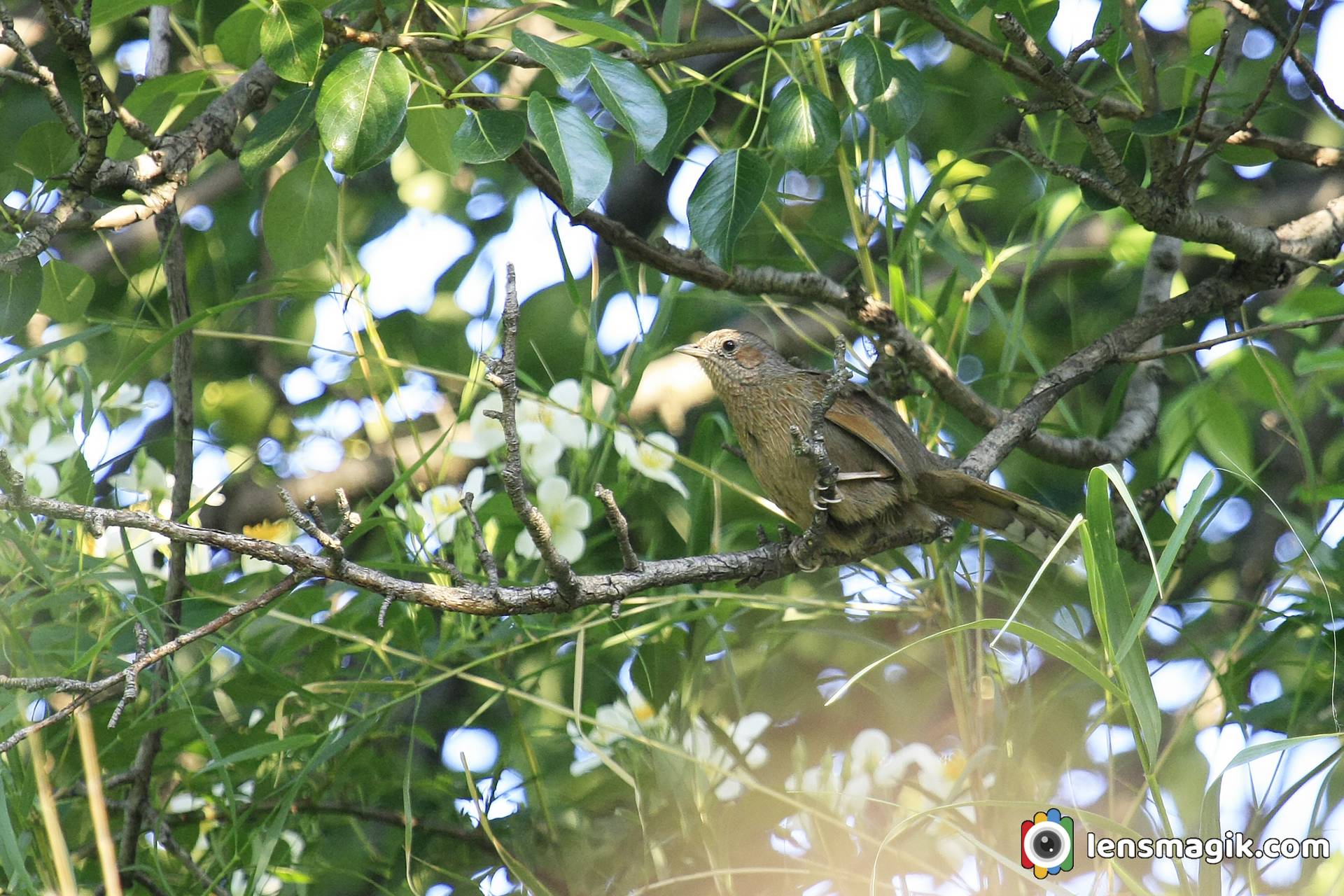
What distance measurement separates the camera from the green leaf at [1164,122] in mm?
2486

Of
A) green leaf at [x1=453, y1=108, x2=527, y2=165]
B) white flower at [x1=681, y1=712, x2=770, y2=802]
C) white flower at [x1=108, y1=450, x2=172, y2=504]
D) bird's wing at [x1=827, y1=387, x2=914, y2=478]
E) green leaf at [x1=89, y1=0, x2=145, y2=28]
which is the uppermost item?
green leaf at [x1=89, y1=0, x2=145, y2=28]

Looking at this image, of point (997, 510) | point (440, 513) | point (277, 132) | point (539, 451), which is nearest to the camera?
point (277, 132)

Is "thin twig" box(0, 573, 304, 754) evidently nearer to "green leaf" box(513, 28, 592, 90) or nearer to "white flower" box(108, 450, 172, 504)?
"green leaf" box(513, 28, 592, 90)

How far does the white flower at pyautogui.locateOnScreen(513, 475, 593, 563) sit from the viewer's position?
3.08m

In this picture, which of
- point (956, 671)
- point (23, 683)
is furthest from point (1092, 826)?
point (23, 683)

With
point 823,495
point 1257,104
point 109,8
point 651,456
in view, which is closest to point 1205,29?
point 1257,104

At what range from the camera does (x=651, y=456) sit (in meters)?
3.38

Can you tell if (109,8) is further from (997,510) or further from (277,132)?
(997,510)

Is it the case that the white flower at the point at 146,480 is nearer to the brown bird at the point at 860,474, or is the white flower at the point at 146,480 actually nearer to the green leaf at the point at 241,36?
the green leaf at the point at 241,36

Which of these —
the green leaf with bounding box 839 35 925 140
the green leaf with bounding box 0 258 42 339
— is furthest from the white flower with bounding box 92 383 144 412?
the green leaf with bounding box 839 35 925 140

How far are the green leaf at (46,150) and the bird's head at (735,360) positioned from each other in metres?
1.83

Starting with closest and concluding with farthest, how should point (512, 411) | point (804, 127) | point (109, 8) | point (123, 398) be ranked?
point (512, 411) < point (109, 8) < point (804, 127) < point (123, 398)

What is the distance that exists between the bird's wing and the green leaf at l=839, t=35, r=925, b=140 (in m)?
0.85

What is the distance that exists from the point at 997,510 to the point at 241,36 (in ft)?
7.18
